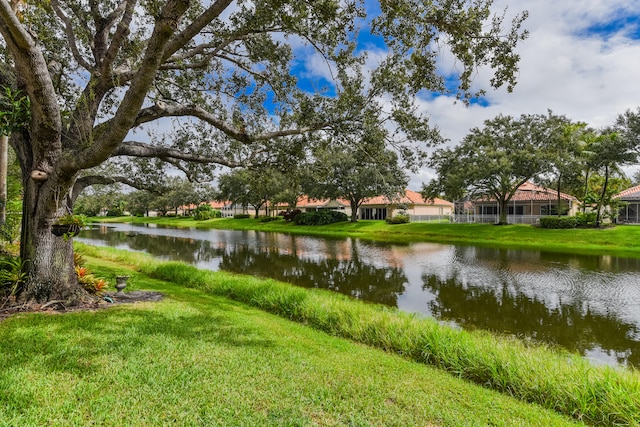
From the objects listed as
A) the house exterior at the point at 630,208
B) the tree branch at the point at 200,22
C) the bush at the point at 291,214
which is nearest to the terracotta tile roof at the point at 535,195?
the house exterior at the point at 630,208

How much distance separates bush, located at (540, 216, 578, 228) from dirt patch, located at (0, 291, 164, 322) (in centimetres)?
3125

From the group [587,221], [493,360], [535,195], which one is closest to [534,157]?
[587,221]

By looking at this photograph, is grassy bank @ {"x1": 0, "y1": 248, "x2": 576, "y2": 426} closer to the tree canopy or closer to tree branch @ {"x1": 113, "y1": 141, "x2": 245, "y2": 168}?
tree branch @ {"x1": 113, "y1": 141, "x2": 245, "y2": 168}

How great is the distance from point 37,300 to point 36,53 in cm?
433

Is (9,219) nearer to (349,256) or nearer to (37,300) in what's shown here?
(37,300)

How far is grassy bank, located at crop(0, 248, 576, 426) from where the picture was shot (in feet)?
10.9

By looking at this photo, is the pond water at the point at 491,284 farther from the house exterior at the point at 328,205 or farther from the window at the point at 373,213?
the house exterior at the point at 328,205

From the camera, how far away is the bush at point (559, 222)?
28062 millimetres

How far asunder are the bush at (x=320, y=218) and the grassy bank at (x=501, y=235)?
1.46 metres

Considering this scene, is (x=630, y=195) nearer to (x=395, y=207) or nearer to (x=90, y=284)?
(x=395, y=207)

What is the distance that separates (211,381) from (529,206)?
144ft

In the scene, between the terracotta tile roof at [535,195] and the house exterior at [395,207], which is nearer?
the terracotta tile roof at [535,195]

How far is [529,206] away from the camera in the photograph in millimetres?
39594

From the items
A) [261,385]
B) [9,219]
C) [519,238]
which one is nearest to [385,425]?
[261,385]
